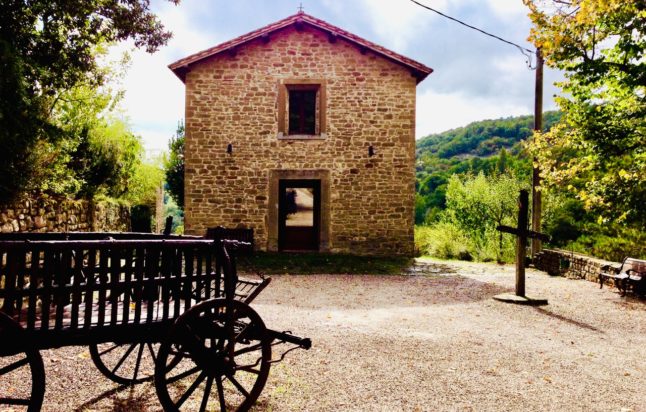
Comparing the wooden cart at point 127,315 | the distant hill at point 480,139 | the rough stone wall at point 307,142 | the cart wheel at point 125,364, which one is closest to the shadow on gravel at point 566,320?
the wooden cart at point 127,315

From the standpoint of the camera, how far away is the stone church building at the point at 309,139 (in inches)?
490

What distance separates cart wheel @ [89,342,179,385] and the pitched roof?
946cm

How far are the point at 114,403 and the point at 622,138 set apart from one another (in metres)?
8.08

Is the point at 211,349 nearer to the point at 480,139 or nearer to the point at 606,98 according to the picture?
the point at 606,98

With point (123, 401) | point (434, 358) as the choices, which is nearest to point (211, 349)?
point (123, 401)

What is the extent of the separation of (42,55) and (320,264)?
694 centimetres

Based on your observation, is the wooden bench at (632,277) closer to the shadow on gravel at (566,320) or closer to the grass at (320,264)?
the shadow on gravel at (566,320)

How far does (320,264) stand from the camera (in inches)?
440

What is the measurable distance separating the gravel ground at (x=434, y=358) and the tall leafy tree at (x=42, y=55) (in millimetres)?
2521

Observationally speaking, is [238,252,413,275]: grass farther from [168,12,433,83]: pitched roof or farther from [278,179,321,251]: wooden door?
[168,12,433,83]: pitched roof

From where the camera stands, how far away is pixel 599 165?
8039 mm

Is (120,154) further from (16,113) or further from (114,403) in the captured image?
(114,403)

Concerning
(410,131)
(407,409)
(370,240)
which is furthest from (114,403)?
(410,131)

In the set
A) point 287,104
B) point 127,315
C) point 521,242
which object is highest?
point 287,104
